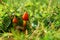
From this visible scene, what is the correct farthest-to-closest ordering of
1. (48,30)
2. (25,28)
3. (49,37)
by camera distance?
(25,28), (48,30), (49,37)

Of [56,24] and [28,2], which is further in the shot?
[28,2]

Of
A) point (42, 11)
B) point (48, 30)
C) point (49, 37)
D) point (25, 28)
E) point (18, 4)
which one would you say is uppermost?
point (18, 4)

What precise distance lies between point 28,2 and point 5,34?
1.75 feet

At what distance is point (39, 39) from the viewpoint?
214 cm

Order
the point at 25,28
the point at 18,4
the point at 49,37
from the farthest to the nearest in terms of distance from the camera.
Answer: the point at 18,4 < the point at 25,28 < the point at 49,37

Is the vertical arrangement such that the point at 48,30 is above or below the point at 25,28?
below

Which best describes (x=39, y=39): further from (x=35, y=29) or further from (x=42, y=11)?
(x=42, y=11)

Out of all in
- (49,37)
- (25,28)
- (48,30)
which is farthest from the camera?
(25,28)

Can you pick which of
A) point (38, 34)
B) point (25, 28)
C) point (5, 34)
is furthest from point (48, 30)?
point (5, 34)

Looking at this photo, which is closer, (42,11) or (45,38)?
(45,38)

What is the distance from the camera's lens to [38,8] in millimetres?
2594

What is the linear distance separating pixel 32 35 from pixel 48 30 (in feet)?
0.65

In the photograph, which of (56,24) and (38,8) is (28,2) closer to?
(38,8)

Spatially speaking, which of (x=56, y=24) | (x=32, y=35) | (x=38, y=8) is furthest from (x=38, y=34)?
(x=38, y=8)
